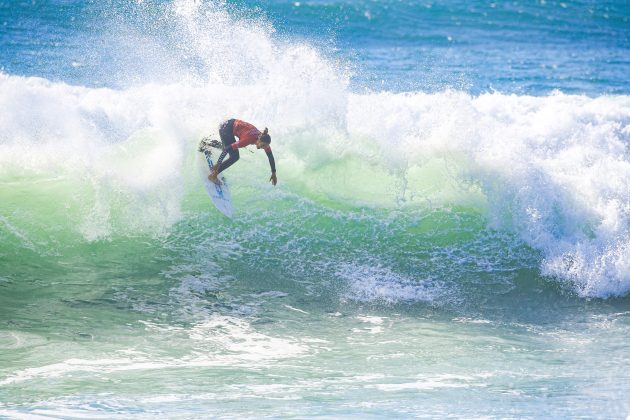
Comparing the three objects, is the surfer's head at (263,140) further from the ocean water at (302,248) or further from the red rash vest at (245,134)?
the ocean water at (302,248)

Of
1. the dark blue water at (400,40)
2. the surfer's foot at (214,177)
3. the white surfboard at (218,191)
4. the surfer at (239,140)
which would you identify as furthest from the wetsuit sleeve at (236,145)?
the dark blue water at (400,40)

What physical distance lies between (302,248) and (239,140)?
1558 mm

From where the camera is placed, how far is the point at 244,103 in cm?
1038

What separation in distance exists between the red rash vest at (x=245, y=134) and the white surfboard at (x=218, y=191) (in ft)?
2.57

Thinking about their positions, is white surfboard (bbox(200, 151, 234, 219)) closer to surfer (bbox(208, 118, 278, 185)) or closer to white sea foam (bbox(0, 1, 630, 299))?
surfer (bbox(208, 118, 278, 185))

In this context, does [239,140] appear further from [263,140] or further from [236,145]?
[263,140]

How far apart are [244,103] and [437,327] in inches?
173

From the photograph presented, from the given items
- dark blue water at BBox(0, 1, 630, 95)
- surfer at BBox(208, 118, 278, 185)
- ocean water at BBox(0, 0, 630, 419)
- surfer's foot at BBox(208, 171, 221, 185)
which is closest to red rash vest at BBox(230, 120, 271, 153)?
surfer at BBox(208, 118, 278, 185)

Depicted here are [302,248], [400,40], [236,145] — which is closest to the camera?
[236,145]

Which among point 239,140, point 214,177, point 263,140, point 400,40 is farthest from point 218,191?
point 400,40

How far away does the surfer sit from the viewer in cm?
808

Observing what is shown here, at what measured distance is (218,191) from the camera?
356 inches

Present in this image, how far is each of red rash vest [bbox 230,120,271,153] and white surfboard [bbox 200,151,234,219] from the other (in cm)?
78

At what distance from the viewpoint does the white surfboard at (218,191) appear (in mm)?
8969
